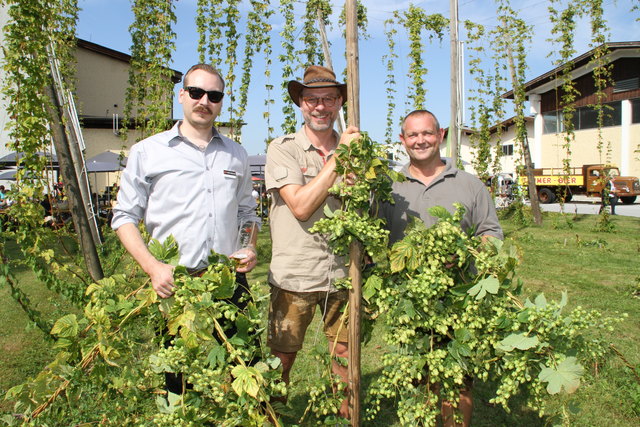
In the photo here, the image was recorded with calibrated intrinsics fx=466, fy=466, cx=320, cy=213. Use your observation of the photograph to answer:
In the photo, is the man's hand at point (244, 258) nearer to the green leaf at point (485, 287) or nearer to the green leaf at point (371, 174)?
the green leaf at point (371, 174)

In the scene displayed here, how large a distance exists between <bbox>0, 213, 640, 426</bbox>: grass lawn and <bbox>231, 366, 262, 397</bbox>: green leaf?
1.56ft

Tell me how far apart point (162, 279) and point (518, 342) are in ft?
4.95

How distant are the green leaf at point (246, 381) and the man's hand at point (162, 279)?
1.52 ft

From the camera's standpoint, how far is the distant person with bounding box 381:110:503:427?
2.62 metres

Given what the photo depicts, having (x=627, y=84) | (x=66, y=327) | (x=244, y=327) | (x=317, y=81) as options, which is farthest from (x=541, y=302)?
(x=627, y=84)

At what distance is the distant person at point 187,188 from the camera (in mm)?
2248

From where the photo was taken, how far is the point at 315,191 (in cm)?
216

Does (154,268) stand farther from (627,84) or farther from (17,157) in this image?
(627,84)

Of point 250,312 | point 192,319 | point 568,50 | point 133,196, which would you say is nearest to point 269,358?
point 250,312

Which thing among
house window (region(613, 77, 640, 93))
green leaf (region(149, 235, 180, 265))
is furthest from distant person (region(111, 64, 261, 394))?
house window (region(613, 77, 640, 93))

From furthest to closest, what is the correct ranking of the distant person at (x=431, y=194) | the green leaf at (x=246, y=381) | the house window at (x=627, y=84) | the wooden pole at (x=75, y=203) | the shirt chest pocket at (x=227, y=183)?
the house window at (x=627, y=84) < the wooden pole at (x=75, y=203) < the distant person at (x=431, y=194) < the shirt chest pocket at (x=227, y=183) < the green leaf at (x=246, y=381)

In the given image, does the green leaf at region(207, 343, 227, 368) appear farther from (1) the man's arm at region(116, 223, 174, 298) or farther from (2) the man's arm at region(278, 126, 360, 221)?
(2) the man's arm at region(278, 126, 360, 221)

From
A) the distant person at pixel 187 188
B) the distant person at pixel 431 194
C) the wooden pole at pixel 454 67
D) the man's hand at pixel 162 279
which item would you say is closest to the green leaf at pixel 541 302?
the distant person at pixel 431 194

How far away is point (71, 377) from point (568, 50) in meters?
11.0
